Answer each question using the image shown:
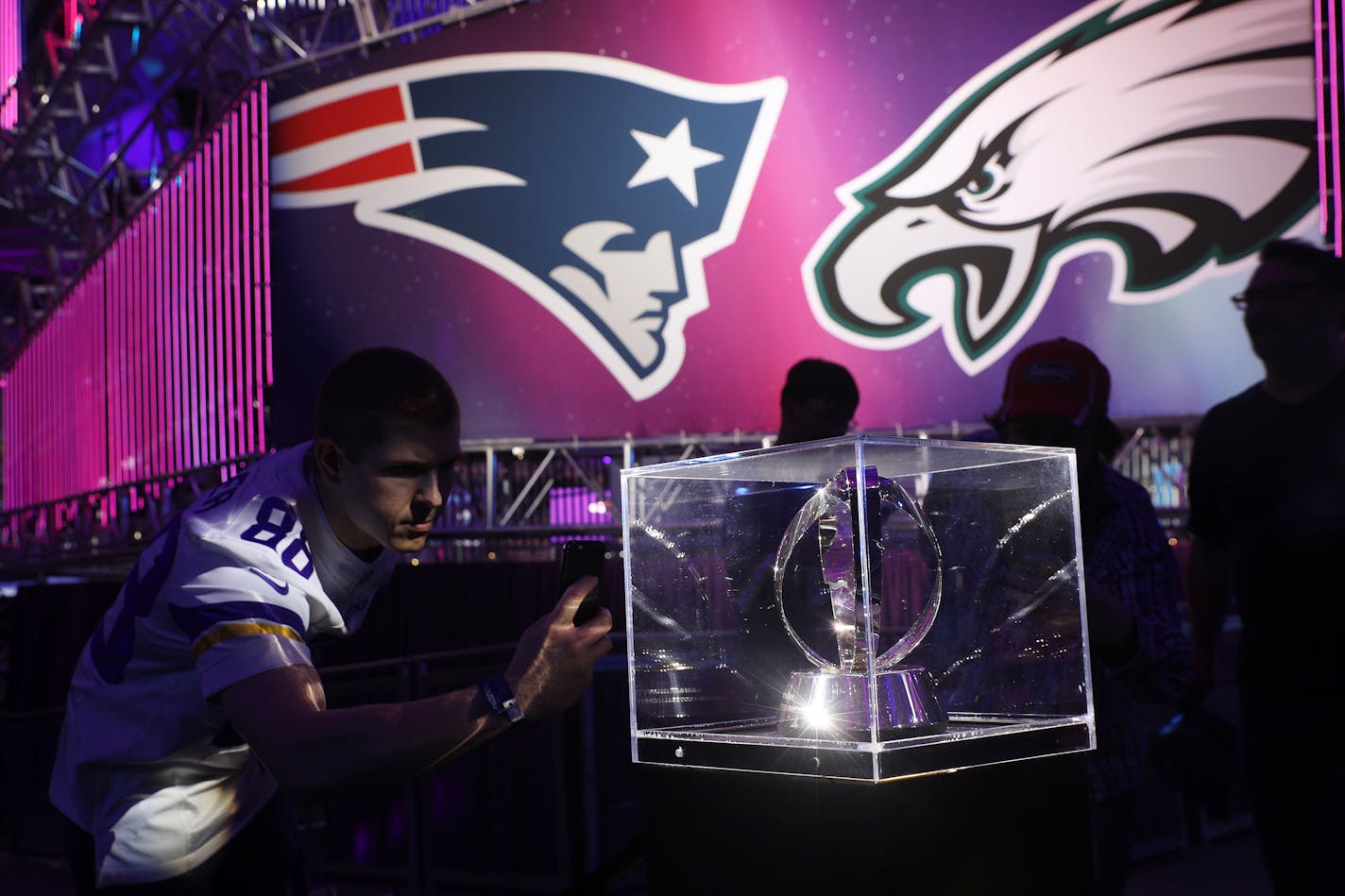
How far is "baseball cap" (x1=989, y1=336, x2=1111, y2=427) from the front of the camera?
6.88 ft

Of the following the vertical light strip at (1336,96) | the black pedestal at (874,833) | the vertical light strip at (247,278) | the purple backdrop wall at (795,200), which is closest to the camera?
the black pedestal at (874,833)

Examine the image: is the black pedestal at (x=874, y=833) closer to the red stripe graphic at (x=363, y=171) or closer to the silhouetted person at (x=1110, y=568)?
the silhouetted person at (x=1110, y=568)

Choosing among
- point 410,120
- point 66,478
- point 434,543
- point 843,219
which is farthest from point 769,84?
point 66,478

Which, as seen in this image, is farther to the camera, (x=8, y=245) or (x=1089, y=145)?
(x=8, y=245)

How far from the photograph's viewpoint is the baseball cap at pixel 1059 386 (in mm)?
2098

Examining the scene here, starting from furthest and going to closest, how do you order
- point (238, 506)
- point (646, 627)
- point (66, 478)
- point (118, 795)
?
point (66, 478) → point (118, 795) → point (238, 506) → point (646, 627)

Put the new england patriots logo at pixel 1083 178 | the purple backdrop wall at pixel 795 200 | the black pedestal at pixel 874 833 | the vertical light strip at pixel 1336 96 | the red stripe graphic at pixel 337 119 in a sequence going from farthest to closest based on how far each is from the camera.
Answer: the red stripe graphic at pixel 337 119
the purple backdrop wall at pixel 795 200
the new england patriots logo at pixel 1083 178
the vertical light strip at pixel 1336 96
the black pedestal at pixel 874 833

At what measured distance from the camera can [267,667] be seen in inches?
63.2

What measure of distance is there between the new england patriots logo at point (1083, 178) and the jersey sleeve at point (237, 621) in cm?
504

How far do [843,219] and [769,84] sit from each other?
84 centimetres

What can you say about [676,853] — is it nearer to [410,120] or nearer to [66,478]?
[410,120]

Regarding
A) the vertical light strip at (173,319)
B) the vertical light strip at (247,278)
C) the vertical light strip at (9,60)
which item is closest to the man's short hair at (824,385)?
the vertical light strip at (247,278)

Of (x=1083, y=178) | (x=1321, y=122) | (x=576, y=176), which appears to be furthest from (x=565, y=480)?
(x=1321, y=122)

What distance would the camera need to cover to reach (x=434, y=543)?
7.22 metres
